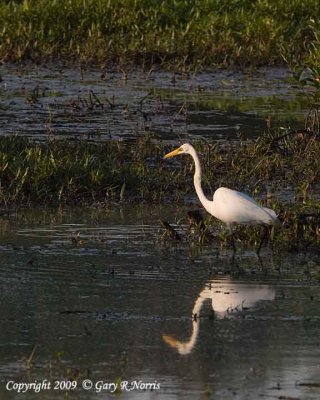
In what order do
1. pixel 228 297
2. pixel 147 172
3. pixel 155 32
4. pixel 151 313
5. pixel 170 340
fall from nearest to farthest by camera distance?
pixel 170 340 → pixel 151 313 → pixel 228 297 → pixel 147 172 → pixel 155 32

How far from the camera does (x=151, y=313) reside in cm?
768

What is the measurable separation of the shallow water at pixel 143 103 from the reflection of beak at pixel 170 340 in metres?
6.36

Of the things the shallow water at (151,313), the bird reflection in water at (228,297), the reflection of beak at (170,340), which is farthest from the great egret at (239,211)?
the reflection of beak at (170,340)

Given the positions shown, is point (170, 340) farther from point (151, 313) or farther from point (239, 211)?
point (239, 211)

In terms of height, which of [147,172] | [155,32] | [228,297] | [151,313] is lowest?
[155,32]

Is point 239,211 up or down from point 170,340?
down

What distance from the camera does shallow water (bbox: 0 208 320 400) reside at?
648cm

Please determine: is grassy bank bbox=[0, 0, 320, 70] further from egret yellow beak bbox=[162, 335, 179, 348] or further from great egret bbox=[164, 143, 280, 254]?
egret yellow beak bbox=[162, 335, 179, 348]

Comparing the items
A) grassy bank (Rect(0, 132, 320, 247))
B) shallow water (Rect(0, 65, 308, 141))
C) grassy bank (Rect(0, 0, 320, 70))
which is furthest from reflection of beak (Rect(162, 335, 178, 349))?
grassy bank (Rect(0, 0, 320, 70))

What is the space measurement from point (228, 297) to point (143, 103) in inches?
325

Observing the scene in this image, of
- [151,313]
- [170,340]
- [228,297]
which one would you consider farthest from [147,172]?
[170,340]

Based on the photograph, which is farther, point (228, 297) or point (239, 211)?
point (239, 211)

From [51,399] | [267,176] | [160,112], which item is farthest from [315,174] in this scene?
[51,399]

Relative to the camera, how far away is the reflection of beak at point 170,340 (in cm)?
702
